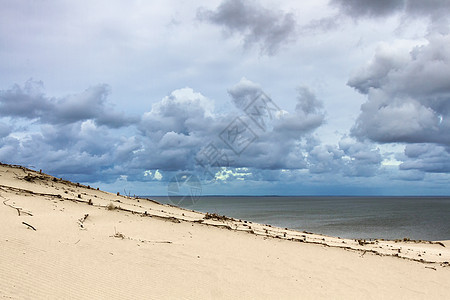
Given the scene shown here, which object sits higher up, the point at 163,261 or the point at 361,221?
the point at 163,261

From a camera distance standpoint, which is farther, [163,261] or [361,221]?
[361,221]

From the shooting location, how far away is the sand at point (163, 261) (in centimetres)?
667

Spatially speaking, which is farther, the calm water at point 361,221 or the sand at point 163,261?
the calm water at point 361,221

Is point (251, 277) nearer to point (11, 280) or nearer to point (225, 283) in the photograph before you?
point (225, 283)

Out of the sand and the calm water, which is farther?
the calm water

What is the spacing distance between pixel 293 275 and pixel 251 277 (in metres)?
1.50

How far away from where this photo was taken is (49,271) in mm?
6605

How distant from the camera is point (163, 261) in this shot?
864cm

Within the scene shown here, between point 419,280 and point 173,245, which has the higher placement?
point 173,245

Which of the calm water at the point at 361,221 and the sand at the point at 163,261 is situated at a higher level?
the sand at the point at 163,261

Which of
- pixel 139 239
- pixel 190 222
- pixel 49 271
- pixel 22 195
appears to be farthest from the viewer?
pixel 190 222

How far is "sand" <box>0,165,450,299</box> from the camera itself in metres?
6.67

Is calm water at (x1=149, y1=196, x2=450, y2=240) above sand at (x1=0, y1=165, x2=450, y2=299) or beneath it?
beneath

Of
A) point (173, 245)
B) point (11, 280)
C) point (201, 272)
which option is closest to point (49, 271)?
point (11, 280)
